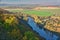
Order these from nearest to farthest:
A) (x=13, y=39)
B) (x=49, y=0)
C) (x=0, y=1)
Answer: (x=13, y=39), (x=0, y=1), (x=49, y=0)

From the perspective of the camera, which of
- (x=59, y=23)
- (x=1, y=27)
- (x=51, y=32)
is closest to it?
(x=1, y=27)

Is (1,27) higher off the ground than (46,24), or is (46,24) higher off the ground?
(1,27)

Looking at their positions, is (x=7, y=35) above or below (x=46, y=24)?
above

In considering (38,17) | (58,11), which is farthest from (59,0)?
(38,17)

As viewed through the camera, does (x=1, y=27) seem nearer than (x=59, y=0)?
Yes

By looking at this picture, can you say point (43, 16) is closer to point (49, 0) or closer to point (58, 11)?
point (58, 11)

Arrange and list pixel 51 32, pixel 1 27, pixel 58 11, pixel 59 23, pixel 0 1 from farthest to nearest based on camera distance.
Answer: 1. pixel 58 11
2. pixel 0 1
3. pixel 59 23
4. pixel 51 32
5. pixel 1 27

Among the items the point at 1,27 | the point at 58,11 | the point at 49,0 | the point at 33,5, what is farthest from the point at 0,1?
the point at 1,27

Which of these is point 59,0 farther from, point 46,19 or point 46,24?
point 46,24

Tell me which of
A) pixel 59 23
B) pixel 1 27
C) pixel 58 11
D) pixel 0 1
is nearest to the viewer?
A: pixel 1 27
